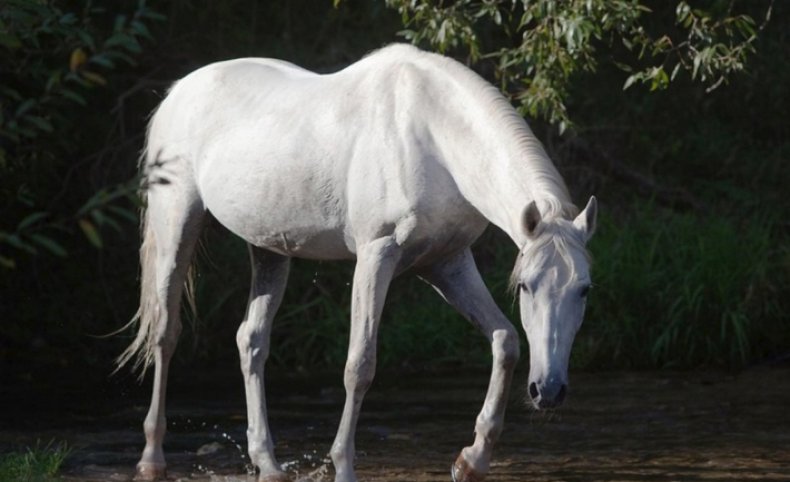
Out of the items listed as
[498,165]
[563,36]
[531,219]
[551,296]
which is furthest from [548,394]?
[563,36]

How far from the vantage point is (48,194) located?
31.7ft

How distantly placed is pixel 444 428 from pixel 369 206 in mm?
2036

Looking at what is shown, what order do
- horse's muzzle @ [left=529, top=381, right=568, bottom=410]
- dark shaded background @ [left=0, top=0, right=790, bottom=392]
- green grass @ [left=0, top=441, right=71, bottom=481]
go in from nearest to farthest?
1. horse's muzzle @ [left=529, top=381, right=568, bottom=410]
2. green grass @ [left=0, top=441, right=71, bottom=481]
3. dark shaded background @ [left=0, top=0, right=790, bottom=392]

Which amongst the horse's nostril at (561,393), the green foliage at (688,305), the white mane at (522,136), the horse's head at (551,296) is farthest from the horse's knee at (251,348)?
the green foliage at (688,305)

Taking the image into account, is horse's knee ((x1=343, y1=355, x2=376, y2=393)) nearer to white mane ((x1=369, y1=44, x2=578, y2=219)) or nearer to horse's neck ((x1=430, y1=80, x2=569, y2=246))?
horse's neck ((x1=430, y1=80, x2=569, y2=246))

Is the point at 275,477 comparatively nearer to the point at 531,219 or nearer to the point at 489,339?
the point at 489,339

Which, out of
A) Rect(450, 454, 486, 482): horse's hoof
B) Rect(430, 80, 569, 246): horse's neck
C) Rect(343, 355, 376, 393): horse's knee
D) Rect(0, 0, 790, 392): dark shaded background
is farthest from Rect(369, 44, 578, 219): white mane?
Rect(0, 0, 790, 392): dark shaded background

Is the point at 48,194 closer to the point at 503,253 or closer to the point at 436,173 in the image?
the point at 503,253

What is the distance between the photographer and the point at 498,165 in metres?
5.04

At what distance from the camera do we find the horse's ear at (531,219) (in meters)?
4.57

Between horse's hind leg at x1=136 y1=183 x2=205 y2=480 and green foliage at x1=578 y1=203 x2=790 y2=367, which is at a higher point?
horse's hind leg at x1=136 y1=183 x2=205 y2=480

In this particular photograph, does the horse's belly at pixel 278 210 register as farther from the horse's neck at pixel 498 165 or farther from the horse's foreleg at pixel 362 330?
the horse's neck at pixel 498 165

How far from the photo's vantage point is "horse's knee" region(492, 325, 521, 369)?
5.46 m

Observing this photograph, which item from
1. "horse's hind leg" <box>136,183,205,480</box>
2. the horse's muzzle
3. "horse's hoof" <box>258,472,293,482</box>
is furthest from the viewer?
"horse's hind leg" <box>136,183,205,480</box>
